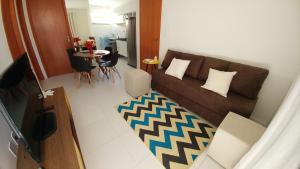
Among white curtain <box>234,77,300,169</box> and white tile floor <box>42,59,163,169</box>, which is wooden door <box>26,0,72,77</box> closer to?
white tile floor <box>42,59,163,169</box>

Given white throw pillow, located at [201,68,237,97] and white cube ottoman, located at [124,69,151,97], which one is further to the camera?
white cube ottoman, located at [124,69,151,97]

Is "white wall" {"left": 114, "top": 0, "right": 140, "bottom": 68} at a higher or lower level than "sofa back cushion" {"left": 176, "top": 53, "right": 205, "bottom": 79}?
higher

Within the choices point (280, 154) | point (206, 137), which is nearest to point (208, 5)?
point (206, 137)

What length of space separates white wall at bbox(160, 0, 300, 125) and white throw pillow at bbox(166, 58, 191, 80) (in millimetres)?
416

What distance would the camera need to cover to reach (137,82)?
2771mm

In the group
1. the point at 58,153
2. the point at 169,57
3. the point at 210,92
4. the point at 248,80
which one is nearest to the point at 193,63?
the point at 169,57

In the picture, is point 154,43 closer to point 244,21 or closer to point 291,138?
point 244,21

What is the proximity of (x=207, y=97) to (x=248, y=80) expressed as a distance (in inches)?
24.4

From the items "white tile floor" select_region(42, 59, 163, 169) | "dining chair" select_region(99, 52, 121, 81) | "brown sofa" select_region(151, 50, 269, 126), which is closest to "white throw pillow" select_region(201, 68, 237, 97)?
"brown sofa" select_region(151, 50, 269, 126)

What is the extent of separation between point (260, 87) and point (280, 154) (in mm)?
1346

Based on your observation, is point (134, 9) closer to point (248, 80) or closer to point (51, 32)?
point (51, 32)

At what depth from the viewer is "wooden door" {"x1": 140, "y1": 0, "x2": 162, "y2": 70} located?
3.36m

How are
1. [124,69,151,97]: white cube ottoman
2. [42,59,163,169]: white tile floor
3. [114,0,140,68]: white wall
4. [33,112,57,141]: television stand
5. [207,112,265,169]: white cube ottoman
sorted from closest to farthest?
[33,112,57,141]: television stand, [207,112,265,169]: white cube ottoman, [42,59,163,169]: white tile floor, [124,69,151,97]: white cube ottoman, [114,0,140,68]: white wall

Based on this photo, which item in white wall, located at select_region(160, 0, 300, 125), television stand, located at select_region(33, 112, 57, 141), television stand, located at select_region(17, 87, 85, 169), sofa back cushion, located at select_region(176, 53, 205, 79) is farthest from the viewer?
sofa back cushion, located at select_region(176, 53, 205, 79)
